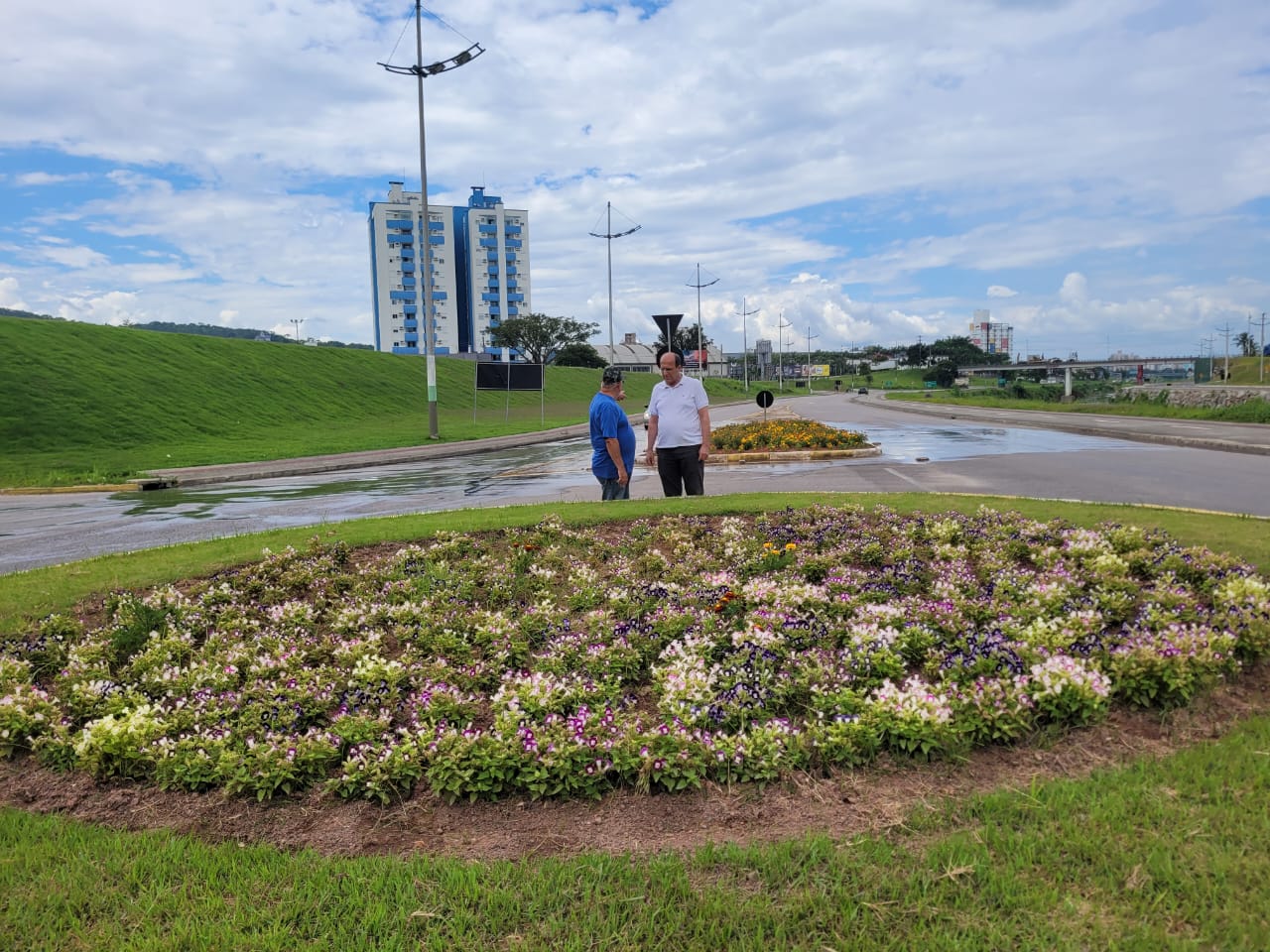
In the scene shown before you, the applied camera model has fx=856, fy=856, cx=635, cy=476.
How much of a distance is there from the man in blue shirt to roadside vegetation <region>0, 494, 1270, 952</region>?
204 inches

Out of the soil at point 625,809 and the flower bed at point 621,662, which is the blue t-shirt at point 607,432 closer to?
the flower bed at point 621,662

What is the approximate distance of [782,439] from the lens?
20.5 meters

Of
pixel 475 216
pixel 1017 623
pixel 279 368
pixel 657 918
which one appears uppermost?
pixel 475 216

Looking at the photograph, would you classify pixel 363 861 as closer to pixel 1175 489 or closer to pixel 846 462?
pixel 1175 489

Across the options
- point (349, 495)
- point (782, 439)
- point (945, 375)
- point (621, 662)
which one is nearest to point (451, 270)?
point (945, 375)

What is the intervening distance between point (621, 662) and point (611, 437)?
4.26 m

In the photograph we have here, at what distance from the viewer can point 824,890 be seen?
254 centimetres

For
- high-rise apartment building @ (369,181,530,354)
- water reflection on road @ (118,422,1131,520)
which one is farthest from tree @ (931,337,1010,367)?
water reflection on road @ (118,422,1131,520)

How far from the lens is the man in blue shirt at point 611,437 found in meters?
8.09

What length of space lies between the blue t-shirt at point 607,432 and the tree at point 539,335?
99.3m

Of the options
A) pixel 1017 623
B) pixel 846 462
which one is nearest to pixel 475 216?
pixel 846 462

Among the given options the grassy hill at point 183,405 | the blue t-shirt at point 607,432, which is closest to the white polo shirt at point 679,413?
the blue t-shirt at point 607,432

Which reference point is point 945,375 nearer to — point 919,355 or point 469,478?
point 919,355

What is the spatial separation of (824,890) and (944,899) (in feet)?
1.11
